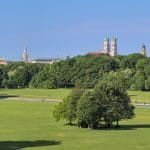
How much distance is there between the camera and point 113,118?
67750mm

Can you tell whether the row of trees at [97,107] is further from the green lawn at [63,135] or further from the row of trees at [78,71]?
the row of trees at [78,71]

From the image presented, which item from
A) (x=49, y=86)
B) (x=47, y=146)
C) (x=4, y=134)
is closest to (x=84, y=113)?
(x=4, y=134)

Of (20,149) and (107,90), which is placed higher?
(107,90)

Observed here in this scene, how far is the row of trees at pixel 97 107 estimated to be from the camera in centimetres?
6612

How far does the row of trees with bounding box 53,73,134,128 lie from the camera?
66.1m


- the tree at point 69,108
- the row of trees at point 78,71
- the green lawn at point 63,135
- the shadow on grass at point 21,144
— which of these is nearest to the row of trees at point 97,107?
the tree at point 69,108

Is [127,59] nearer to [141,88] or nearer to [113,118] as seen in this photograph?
[141,88]

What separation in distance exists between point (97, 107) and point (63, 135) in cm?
1089

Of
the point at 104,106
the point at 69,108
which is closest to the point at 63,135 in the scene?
the point at 69,108

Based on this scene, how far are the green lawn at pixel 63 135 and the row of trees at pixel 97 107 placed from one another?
51.0 inches

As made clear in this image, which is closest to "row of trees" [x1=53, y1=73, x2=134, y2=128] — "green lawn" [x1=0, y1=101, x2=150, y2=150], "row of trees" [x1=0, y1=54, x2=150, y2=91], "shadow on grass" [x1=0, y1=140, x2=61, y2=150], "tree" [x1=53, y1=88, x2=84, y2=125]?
"tree" [x1=53, y1=88, x2=84, y2=125]

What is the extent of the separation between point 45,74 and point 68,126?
121 m

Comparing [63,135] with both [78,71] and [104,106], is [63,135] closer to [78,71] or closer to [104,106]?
[104,106]

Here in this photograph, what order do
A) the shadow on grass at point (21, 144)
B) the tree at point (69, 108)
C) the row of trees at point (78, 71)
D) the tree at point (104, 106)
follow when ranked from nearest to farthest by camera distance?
the shadow on grass at point (21, 144) < the tree at point (104, 106) < the tree at point (69, 108) < the row of trees at point (78, 71)
